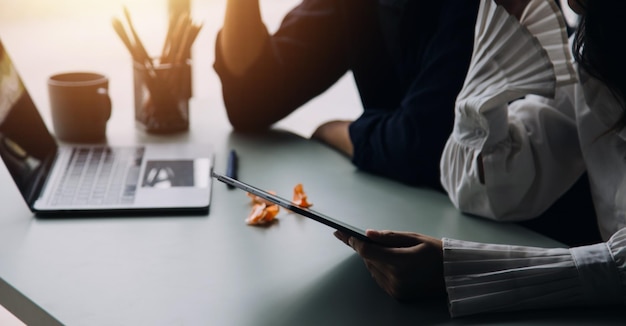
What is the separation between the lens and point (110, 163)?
1.15 meters

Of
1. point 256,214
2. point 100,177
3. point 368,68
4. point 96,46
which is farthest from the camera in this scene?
point 96,46

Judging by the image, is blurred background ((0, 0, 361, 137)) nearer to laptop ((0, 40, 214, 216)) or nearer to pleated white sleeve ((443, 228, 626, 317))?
laptop ((0, 40, 214, 216))

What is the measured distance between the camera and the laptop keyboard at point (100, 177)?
3.33 ft

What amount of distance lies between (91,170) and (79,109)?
0.16 metres

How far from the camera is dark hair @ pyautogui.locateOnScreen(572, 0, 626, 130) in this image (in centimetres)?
97

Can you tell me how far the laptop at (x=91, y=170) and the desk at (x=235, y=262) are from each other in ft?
0.08

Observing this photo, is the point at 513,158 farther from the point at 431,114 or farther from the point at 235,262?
the point at 235,262

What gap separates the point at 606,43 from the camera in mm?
984

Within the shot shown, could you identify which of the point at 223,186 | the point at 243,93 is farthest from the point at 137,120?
the point at 223,186

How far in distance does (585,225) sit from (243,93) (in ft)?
2.11

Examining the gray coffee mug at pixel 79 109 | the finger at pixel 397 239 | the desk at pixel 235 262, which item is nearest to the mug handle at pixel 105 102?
the gray coffee mug at pixel 79 109

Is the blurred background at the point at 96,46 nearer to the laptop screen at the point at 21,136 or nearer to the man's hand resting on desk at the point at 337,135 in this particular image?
the man's hand resting on desk at the point at 337,135

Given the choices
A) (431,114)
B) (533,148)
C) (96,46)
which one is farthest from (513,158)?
(96,46)

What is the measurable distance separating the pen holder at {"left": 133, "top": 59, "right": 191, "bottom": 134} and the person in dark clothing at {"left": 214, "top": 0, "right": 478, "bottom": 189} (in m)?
0.09
